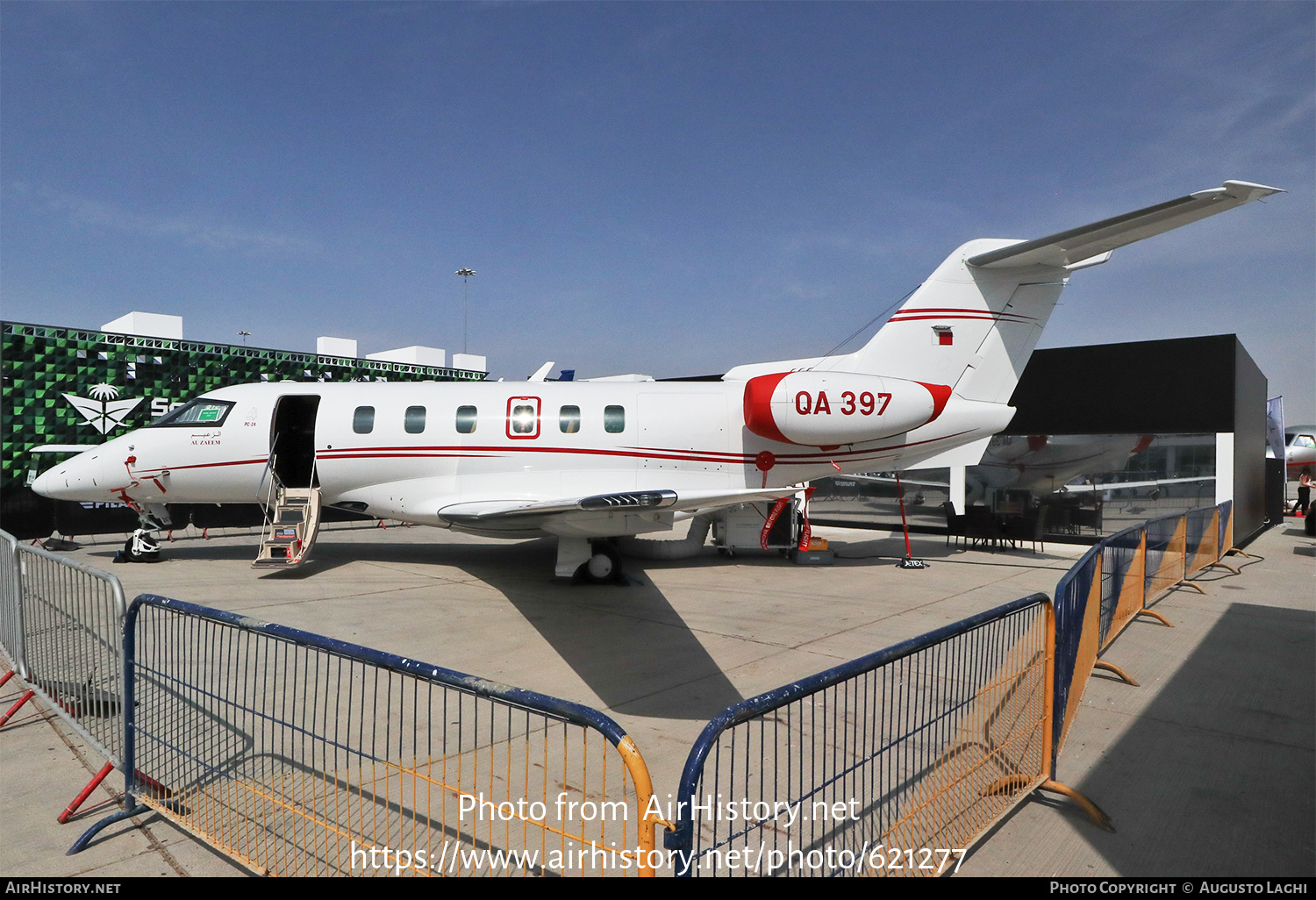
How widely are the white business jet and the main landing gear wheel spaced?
3 centimetres

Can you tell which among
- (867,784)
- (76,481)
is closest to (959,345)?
(867,784)

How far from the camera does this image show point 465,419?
458 inches

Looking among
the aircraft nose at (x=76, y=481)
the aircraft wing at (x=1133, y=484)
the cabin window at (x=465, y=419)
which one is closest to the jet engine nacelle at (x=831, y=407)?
the cabin window at (x=465, y=419)

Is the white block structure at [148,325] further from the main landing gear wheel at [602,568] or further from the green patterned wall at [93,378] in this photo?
the main landing gear wheel at [602,568]

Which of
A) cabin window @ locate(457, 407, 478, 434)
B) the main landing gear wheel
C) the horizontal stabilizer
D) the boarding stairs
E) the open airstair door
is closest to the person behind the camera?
the horizontal stabilizer

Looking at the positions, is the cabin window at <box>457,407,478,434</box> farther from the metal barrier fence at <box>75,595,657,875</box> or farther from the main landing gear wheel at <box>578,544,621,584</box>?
the metal barrier fence at <box>75,595,657,875</box>

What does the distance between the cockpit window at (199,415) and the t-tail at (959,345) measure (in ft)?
29.0

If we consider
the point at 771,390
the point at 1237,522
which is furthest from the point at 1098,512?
the point at 771,390

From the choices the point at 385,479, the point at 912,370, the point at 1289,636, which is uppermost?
the point at 912,370

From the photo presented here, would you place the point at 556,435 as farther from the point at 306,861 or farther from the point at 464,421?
the point at 306,861

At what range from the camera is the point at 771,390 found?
1135 cm

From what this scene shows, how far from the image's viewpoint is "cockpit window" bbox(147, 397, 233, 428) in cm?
1220

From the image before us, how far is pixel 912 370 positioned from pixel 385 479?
897cm

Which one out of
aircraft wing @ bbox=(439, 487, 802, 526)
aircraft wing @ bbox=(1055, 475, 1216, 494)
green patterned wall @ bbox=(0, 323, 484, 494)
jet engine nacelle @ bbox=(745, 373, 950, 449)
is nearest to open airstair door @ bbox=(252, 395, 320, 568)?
aircraft wing @ bbox=(439, 487, 802, 526)
